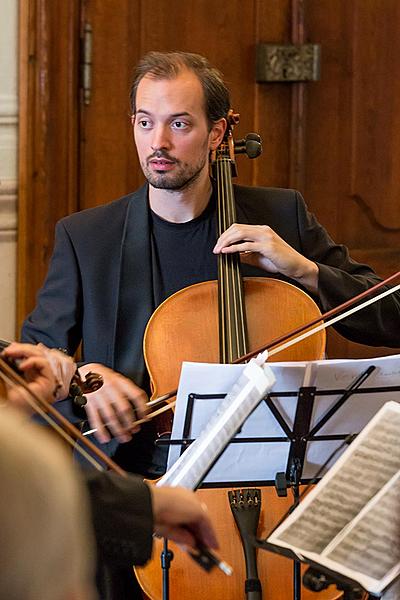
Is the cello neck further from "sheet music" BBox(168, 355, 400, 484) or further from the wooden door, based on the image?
the wooden door

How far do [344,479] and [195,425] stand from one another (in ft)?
1.02

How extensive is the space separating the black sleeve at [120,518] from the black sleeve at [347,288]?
1106mm

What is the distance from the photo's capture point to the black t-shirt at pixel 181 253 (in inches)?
91.3

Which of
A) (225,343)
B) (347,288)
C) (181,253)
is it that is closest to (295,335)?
(225,343)

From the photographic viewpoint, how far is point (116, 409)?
1.92 metres

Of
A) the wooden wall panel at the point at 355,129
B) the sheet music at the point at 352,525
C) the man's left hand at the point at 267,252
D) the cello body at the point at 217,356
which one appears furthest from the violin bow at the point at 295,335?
the wooden wall panel at the point at 355,129

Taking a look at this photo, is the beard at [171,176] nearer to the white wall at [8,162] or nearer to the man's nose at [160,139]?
the man's nose at [160,139]

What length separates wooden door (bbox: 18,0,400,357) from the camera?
2.74 meters

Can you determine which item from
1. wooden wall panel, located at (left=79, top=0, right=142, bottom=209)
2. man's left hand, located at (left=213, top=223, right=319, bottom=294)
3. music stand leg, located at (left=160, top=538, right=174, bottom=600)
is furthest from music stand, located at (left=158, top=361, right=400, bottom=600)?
wooden wall panel, located at (left=79, top=0, right=142, bottom=209)

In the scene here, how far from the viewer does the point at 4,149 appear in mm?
2713

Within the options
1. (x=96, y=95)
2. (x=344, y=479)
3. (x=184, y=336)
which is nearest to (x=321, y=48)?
(x=96, y=95)

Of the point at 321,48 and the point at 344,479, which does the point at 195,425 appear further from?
the point at 321,48

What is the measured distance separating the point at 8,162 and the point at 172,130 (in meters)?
0.58

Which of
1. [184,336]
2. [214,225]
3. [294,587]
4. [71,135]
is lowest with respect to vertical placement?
[294,587]
